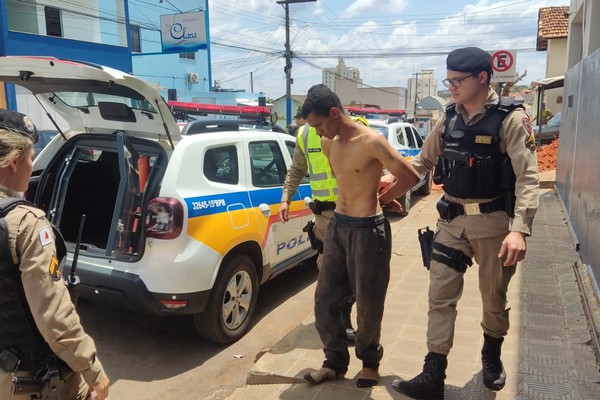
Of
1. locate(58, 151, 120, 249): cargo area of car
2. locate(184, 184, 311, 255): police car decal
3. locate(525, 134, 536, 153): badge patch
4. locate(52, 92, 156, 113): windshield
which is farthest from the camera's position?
locate(58, 151, 120, 249): cargo area of car

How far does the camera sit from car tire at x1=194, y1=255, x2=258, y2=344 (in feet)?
12.4

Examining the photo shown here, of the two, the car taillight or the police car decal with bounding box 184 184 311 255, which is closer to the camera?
the car taillight

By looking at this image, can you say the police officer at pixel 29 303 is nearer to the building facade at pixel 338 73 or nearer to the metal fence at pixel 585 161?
the metal fence at pixel 585 161

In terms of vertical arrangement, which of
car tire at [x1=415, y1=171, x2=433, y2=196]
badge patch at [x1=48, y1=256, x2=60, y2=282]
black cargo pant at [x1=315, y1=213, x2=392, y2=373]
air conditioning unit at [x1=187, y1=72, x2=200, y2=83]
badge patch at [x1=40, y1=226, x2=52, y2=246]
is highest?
air conditioning unit at [x1=187, y1=72, x2=200, y2=83]

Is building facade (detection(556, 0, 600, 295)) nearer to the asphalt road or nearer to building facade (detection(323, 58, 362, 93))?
the asphalt road

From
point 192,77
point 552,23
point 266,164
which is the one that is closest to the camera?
point 266,164

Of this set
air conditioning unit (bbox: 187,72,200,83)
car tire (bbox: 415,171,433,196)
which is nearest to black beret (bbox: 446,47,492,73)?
car tire (bbox: 415,171,433,196)

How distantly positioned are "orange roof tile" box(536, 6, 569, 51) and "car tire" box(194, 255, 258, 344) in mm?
22914

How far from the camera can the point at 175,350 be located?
405 centimetres

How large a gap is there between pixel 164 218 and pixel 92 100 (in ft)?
4.06

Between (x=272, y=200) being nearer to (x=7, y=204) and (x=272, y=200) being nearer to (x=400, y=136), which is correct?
(x=7, y=204)

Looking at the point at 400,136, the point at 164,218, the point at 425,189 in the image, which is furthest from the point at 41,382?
the point at 425,189

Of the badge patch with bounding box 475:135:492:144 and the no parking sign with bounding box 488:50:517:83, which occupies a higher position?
the no parking sign with bounding box 488:50:517:83

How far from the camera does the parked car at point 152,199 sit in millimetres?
3449
